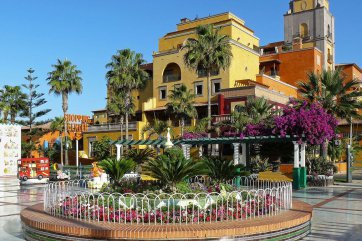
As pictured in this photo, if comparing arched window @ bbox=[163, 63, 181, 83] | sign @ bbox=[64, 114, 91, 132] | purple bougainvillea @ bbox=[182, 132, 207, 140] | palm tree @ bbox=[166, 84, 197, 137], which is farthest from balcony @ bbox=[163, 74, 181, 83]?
purple bougainvillea @ bbox=[182, 132, 207, 140]

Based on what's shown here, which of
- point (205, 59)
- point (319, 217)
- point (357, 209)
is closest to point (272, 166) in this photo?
point (205, 59)

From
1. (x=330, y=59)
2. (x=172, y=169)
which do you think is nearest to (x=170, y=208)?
(x=172, y=169)

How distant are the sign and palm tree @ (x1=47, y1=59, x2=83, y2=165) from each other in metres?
7.41

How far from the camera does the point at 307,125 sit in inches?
887

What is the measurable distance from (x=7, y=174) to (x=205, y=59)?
21503 mm

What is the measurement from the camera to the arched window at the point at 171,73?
154 feet

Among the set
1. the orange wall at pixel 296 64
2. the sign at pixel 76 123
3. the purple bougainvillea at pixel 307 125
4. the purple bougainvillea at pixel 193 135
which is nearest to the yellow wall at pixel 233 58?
the orange wall at pixel 296 64

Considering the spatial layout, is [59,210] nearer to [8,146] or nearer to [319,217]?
[319,217]

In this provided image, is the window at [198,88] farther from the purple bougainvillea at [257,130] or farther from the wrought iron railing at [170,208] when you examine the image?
the wrought iron railing at [170,208]

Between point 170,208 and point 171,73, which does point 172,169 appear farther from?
point 171,73

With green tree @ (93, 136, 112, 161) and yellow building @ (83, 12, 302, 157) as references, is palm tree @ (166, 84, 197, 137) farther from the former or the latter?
green tree @ (93, 136, 112, 161)

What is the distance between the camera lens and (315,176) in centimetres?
2383

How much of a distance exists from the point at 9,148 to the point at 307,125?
28629 millimetres

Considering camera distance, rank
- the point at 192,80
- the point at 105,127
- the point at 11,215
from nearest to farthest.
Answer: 1. the point at 11,215
2. the point at 192,80
3. the point at 105,127
